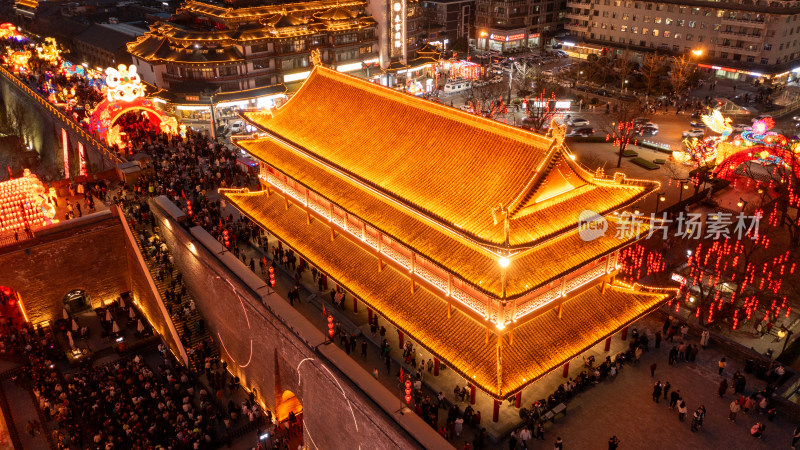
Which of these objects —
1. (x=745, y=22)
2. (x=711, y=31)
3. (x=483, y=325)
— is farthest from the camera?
(x=711, y=31)

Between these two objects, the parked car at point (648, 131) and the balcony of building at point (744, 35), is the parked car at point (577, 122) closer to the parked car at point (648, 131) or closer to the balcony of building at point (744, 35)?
the parked car at point (648, 131)

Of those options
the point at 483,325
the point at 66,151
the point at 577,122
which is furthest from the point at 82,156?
the point at 577,122

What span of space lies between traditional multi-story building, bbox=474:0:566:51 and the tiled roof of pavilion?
71217mm

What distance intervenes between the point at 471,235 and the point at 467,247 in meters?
2.15

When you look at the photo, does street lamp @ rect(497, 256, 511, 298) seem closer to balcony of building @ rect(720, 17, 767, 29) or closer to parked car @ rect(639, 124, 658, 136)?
parked car @ rect(639, 124, 658, 136)

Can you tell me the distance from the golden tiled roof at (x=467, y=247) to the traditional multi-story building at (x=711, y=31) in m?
62.4

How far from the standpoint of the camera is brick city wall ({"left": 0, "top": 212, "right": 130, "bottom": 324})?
39844 mm

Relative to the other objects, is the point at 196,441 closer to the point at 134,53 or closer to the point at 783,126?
the point at 134,53

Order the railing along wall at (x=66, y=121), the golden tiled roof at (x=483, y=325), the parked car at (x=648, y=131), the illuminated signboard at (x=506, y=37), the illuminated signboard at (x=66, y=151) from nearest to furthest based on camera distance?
the golden tiled roof at (x=483, y=325), the railing along wall at (x=66, y=121), the illuminated signboard at (x=66, y=151), the parked car at (x=648, y=131), the illuminated signboard at (x=506, y=37)

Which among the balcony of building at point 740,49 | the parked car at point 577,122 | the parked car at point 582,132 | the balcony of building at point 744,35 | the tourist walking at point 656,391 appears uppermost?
the balcony of building at point 744,35

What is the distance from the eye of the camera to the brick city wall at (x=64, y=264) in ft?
131

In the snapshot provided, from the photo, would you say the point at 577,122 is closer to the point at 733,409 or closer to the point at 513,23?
the point at 513,23

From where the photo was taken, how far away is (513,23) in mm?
98312

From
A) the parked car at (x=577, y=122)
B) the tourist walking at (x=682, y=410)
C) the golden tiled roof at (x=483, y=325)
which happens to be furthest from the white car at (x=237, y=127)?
the tourist walking at (x=682, y=410)
